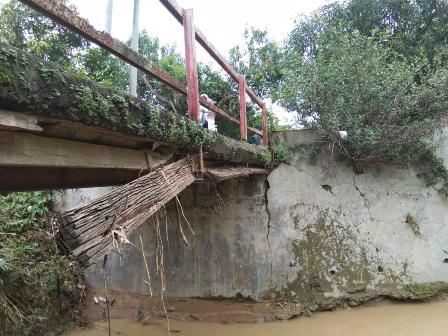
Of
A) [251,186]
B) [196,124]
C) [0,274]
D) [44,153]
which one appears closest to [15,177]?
[44,153]

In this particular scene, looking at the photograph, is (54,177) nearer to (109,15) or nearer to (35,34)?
(35,34)

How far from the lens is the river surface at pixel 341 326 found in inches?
183

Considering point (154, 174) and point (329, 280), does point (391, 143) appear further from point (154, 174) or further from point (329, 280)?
point (154, 174)

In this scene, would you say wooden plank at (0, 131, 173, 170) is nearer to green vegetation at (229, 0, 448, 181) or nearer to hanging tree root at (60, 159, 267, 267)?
hanging tree root at (60, 159, 267, 267)

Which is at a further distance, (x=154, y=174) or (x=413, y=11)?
(x=413, y=11)

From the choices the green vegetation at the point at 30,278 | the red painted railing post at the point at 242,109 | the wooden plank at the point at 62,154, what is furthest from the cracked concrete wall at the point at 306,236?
the wooden plank at the point at 62,154

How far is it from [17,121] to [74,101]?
0.25 meters

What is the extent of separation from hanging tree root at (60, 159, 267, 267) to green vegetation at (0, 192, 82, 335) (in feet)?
6.05

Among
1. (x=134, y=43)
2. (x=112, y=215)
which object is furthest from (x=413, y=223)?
(x=134, y=43)

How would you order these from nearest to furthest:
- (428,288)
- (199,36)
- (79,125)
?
(79,125) → (199,36) → (428,288)

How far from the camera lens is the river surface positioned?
4660 mm

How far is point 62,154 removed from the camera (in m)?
1.99

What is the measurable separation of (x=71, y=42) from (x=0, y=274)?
6200 mm

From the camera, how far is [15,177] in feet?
7.25
